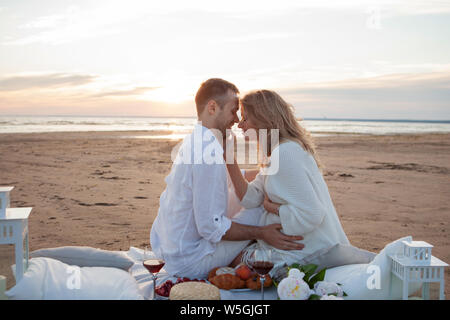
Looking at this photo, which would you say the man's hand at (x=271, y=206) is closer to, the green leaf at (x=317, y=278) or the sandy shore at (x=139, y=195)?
the green leaf at (x=317, y=278)

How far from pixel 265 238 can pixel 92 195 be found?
6004 millimetres

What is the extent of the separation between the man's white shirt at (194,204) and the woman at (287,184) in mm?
438

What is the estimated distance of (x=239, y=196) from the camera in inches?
159

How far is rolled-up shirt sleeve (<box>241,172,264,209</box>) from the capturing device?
401cm

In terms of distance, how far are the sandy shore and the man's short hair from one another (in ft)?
8.23

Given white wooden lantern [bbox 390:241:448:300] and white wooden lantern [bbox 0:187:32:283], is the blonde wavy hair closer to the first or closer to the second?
white wooden lantern [bbox 390:241:448:300]

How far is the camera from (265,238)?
3762 millimetres

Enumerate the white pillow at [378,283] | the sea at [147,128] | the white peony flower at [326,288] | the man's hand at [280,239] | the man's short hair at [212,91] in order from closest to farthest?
the white peony flower at [326,288] < the white pillow at [378,283] < the man's hand at [280,239] < the man's short hair at [212,91] < the sea at [147,128]

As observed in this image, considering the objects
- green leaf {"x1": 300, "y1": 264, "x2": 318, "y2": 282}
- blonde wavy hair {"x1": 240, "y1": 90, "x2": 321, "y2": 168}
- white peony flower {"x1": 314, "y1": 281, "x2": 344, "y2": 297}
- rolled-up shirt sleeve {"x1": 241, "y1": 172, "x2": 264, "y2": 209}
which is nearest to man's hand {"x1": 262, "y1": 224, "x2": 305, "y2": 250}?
green leaf {"x1": 300, "y1": 264, "x2": 318, "y2": 282}

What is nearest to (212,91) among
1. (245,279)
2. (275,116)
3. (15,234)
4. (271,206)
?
(275,116)

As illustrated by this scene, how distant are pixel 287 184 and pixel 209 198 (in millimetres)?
696

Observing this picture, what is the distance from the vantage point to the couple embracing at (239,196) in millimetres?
3521

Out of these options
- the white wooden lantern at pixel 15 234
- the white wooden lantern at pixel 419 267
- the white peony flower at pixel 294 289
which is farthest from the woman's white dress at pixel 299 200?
the white wooden lantern at pixel 15 234

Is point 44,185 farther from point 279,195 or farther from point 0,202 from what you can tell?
point 279,195
